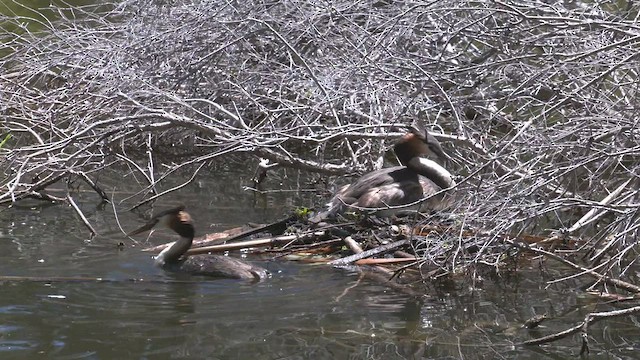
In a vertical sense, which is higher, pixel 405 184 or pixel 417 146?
pixel 417 146

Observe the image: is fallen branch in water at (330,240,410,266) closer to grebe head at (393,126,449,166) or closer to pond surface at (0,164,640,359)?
pond surface at (0,164,640,359)

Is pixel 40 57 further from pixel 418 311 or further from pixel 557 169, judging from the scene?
pixel 557 169

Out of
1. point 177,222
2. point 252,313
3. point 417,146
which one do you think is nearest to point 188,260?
point 177,222

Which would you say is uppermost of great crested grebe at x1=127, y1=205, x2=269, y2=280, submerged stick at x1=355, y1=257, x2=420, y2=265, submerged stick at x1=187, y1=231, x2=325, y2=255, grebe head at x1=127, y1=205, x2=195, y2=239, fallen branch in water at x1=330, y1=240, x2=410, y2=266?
grebe head at x1=127, y1=205, x2=195, y2=239

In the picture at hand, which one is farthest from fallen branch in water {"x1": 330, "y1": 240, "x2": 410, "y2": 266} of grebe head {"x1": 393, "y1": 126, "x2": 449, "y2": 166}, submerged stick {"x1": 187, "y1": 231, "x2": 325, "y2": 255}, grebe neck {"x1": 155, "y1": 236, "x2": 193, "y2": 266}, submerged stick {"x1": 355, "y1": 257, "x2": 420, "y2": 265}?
grebe head {"x1": 393, "y1": 126, "x2": 449, "y2": 166}

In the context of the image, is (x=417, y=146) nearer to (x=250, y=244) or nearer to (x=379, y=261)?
(x=379, y=261)

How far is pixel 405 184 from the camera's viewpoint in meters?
10.4

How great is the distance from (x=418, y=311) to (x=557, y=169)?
1557 mm

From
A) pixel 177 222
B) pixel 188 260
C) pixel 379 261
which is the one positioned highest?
pixel 177 222

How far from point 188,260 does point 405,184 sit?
2.46 m

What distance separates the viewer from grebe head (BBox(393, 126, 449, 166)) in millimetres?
10336

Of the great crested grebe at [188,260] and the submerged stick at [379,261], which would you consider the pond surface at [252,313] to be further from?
the submerged stick at [379,261]

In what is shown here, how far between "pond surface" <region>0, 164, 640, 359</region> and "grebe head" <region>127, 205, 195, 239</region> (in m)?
0.33

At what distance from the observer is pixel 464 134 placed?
9.80m
